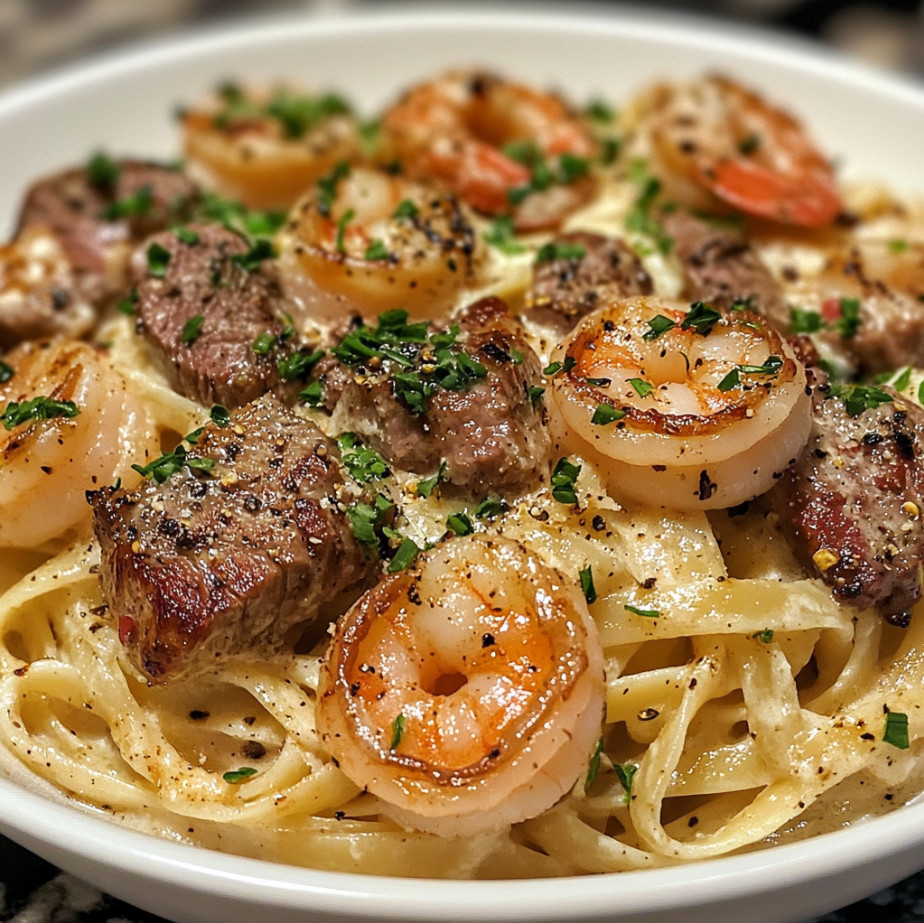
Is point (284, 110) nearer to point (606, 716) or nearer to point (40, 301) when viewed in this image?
point (40, 301)

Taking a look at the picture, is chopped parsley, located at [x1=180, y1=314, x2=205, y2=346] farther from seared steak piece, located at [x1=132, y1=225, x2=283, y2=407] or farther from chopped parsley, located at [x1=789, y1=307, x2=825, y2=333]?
chopped parsley, located at [x1=789, y1=307, x2=825, y2=333]

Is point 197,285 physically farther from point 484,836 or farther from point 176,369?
point 484,836

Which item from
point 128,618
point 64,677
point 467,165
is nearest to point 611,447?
point 128,618

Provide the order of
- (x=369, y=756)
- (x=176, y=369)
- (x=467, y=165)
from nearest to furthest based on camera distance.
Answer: (x=369, y=756) → (x=176, y=369) → (x=467, y=165)

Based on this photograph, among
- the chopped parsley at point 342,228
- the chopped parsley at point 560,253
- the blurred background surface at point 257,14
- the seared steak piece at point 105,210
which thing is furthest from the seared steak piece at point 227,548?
the blurred background surface at point 257,14

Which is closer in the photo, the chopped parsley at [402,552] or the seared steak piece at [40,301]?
the chopped parsley at [402,552]

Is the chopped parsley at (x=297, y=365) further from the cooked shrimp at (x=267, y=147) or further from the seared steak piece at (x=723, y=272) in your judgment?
the cooked shrimp at (x=267, y=147)
